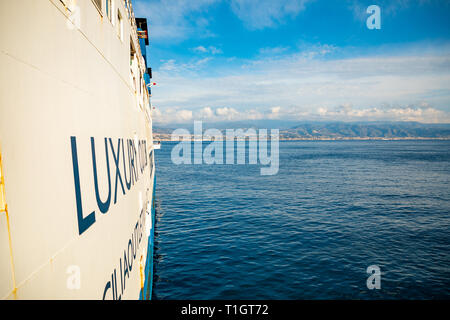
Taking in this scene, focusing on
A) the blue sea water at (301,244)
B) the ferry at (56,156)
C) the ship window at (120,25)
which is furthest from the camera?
the blue sea water at (301,244)

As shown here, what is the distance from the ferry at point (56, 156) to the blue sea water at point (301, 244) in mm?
10928

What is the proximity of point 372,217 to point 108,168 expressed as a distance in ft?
88.9

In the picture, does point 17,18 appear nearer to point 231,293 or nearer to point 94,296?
point 94,296

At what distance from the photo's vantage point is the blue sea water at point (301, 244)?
14.3m

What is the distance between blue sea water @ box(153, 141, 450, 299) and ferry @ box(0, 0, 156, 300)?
1093cm

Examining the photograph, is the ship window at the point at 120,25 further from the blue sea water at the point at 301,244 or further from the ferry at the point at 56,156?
the blue sea water at the point at 301,244

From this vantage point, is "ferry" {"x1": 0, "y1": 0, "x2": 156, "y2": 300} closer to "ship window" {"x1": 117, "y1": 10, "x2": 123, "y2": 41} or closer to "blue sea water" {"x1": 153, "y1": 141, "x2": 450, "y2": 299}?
"ship window" {"x1": 117, "y1": 10, "x2": 123, "y2": 41}

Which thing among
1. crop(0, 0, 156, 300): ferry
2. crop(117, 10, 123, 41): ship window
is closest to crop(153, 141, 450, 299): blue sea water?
crop(0, 0, 156, 300): ferry

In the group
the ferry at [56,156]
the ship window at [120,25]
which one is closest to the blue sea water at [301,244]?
the ferry at [56,156]

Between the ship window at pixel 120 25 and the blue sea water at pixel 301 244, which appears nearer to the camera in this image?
the ship window at pixel 120 25

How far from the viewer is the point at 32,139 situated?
2555 mm

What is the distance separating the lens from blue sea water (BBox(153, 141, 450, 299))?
14.3 m

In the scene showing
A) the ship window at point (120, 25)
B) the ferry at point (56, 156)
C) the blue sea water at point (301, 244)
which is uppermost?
the ship window at point (120, 25)
